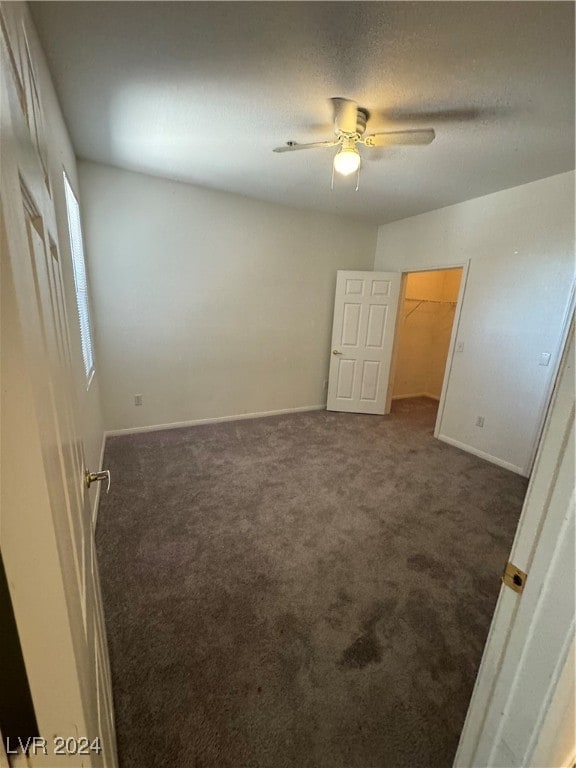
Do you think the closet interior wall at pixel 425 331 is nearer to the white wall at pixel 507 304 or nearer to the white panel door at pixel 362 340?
the white panel door at pixel 362 340

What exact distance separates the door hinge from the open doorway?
4217mm

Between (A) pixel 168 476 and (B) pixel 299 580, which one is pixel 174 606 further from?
(A) pixel 168 476

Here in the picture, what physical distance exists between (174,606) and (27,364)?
1622 mm

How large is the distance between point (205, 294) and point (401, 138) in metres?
2.29

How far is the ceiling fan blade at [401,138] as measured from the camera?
5.96ft

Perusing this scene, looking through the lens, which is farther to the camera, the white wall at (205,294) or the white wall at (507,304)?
the white wall at (205,294)

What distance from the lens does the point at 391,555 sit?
6.35 ft

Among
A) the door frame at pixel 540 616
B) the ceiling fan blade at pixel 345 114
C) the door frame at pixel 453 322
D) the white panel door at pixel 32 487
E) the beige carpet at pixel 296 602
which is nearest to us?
the white panel door at pixel 32 487

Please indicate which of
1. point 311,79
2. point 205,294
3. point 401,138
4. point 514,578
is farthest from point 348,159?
point 514,578

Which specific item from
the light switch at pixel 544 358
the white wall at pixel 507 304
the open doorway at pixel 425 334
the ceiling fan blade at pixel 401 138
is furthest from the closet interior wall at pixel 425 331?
the ceiling fan blade at pixel 401 138

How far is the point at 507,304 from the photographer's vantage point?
3004 millimetres

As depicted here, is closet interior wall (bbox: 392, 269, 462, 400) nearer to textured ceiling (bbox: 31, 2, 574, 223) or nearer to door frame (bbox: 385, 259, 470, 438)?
door frame (bbox: 385, 259, 470, 438)

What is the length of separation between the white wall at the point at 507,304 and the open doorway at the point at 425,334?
136 centimetres

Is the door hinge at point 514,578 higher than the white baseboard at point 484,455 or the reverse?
higher
